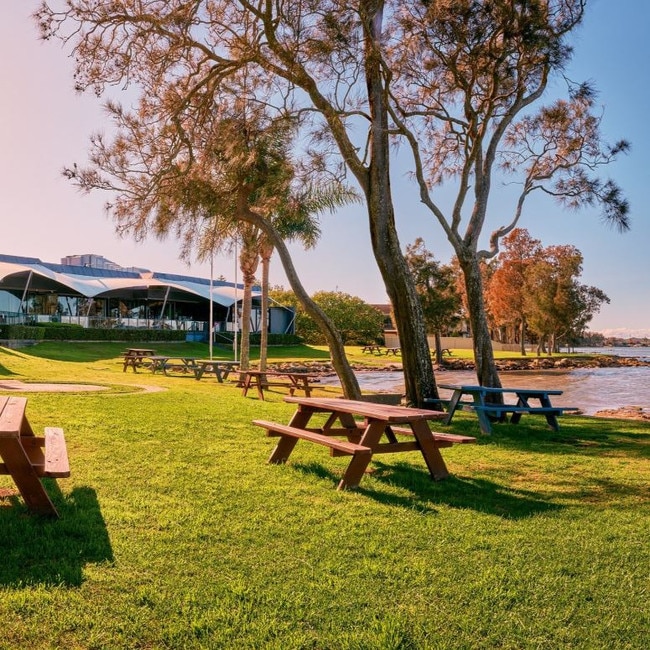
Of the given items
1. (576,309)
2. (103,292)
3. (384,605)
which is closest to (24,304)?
(103,292)

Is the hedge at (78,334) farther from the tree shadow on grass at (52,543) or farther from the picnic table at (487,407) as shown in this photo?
the tree shadow on grass at (52,543)

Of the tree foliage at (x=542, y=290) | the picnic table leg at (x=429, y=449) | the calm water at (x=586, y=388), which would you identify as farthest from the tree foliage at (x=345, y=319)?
the picnic table leg at (x=429, y=449)

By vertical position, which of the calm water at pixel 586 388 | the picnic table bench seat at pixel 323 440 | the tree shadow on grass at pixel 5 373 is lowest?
the calm water at pixel 586 388

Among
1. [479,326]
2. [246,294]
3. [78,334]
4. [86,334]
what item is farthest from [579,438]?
[86,334]

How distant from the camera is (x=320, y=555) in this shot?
3541 mm

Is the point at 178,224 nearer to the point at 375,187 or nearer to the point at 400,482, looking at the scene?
the point at 375,187

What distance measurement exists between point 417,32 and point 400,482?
8.25m

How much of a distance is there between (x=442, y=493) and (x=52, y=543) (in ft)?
9.41

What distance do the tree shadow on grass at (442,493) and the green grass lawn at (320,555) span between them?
0.09 ft

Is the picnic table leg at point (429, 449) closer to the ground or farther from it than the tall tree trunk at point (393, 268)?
closer to the ground

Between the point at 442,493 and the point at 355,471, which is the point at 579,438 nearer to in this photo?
the point at 442,493

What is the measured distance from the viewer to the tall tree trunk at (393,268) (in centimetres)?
1063

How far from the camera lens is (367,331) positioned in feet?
168

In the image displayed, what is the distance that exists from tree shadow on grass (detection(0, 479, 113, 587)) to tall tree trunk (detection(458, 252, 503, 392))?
7.96 metres
